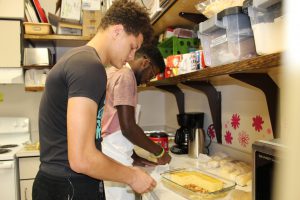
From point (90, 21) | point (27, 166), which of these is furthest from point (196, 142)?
point (90, 21)

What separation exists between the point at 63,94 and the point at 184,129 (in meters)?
1.13

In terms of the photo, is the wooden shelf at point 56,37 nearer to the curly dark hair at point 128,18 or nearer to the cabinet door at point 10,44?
the cabinet door at point 10,44

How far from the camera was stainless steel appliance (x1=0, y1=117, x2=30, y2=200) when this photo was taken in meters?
2.09

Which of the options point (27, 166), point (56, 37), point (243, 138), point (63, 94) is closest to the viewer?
point (63, 94)

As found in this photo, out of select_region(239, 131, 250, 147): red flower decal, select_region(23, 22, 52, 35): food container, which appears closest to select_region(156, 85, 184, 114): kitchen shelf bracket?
select_region(239, 131, 250, 147): red flower decal

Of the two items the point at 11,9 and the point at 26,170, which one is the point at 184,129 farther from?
the point at 11,9

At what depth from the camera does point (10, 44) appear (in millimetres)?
2303

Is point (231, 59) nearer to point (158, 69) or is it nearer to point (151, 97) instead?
point (158, 69)

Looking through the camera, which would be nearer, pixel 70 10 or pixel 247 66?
pixel 247 66

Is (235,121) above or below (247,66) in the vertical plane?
below

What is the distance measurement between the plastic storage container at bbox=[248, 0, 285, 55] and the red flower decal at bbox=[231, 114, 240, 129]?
0.79m

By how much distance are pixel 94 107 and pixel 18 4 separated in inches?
78.2

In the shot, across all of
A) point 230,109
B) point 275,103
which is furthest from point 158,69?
point 275,103

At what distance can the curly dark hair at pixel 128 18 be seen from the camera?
3.74 feet
